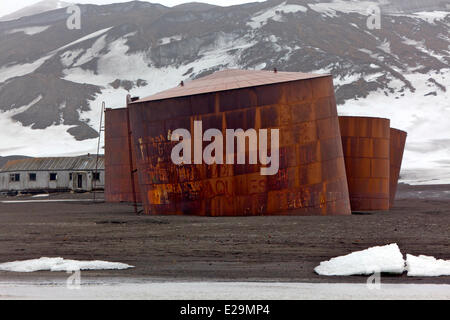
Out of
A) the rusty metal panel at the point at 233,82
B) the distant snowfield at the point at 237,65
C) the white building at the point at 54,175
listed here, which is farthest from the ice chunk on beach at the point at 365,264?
the distant snowfield at the point at 237,65

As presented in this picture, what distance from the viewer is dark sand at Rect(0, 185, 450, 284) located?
1168 centimetres

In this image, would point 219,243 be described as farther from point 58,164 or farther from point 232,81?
point 58,164

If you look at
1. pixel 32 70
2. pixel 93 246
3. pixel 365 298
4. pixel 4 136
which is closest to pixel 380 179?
pixel 93 246

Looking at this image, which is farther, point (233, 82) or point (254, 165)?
point (233, 82)

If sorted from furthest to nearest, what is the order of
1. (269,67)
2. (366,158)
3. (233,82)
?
(269,67) < (366,158) < (233,82)

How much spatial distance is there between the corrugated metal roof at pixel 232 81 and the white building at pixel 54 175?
36358mm

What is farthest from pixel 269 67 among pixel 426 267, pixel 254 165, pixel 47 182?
pixel 426 267

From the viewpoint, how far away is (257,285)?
10359 millimetres

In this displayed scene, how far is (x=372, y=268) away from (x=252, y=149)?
1161cm

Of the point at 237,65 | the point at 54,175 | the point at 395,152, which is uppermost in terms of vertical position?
the point at 237,65

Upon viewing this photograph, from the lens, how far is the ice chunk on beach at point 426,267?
1141 centimetres

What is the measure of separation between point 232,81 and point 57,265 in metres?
13.4

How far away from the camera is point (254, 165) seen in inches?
904

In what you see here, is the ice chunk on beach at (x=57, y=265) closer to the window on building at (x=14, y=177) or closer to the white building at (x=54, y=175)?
the white building at (x=54, y=175)
